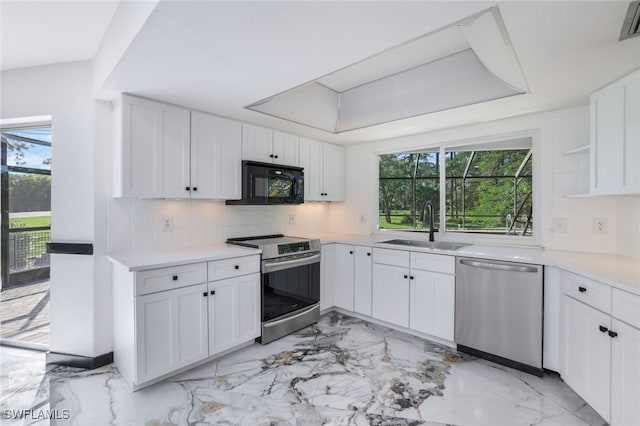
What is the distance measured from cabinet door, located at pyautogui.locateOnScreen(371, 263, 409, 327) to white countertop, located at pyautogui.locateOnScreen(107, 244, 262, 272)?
1276 millimetres

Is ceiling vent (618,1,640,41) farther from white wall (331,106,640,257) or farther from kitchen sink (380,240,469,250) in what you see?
kitchen sink (380,240,469,250)

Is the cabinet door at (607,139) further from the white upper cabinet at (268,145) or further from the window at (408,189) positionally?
the white upper cabinet at (268,145)

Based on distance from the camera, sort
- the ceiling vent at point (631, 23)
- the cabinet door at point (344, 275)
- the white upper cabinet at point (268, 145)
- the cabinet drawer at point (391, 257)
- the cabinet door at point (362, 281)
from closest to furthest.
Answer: the ceiling vent at point (631, 23) → the cabinet drawer at point (391, 257) → the white upper cabinet at point (268, 145) → the cabinet door at point (362, 281) → the cabinet door at point (344, 275)

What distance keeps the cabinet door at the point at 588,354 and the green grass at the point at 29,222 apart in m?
4.11

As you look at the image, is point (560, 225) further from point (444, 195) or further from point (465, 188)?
point (444, 195)

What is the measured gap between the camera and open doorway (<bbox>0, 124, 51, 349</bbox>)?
2574 millimetres

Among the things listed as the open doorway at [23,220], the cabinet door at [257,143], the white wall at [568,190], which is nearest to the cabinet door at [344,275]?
the cabinet door at [257,143]

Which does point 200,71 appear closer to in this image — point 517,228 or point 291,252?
point 291,252

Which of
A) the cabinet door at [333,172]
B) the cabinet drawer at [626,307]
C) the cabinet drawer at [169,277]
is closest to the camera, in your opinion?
the cabinet drawer at [626,307]

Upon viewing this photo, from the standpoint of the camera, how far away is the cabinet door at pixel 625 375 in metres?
1.44

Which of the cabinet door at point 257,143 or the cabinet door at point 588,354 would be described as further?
the cabinet door at point 257,143

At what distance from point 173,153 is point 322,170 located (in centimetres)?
180

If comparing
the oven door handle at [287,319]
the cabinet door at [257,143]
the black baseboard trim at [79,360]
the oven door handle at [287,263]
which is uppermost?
the cabinet door at [257,143]

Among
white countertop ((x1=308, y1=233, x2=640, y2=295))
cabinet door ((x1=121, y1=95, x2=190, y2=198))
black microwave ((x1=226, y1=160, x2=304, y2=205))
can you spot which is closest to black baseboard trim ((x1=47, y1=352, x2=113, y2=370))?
cabinet door ((x1=121, y1=95, x2=190, y2=198))
